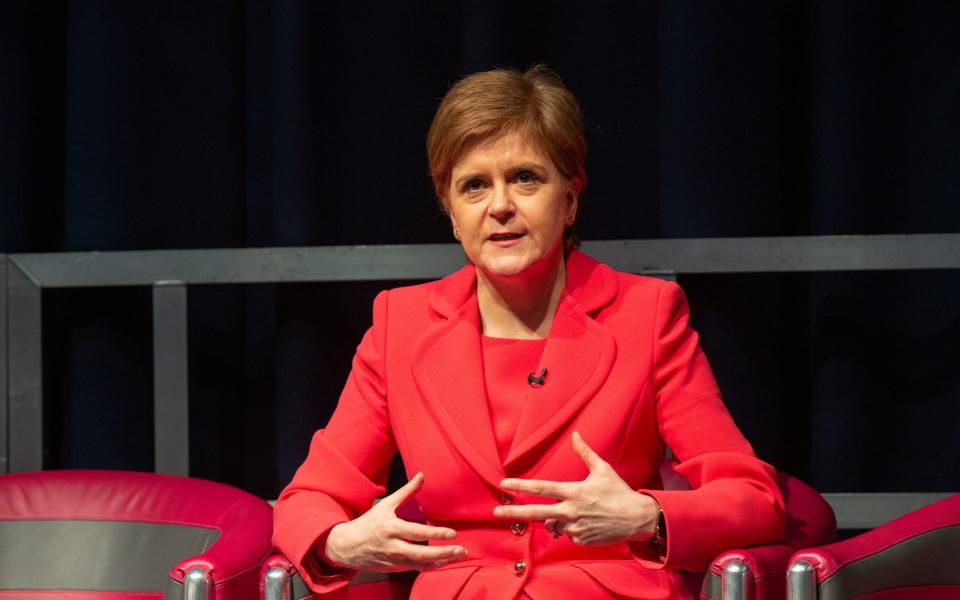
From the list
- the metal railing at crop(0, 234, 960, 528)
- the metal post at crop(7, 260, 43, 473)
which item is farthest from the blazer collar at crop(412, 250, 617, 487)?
the metal post at crop(7, 260, 43, 473)

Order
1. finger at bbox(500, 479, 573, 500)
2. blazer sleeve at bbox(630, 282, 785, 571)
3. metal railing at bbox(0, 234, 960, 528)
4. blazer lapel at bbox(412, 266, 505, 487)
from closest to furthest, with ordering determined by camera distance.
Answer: finger at bbox(500, 479, 573, 500), blazer sleeve at bbox(630, 282, 785, 571), blazer lapel at bbox(412, 266, 505, 487), metal railing at bbox(0, 234, 960, 528)

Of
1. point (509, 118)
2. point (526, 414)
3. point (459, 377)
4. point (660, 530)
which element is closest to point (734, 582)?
point (660, 530)

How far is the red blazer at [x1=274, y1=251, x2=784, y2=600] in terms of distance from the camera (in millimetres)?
1676

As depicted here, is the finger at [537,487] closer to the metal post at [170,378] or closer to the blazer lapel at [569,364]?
the blazer lapel at [569,364]

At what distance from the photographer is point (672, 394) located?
1719 mm

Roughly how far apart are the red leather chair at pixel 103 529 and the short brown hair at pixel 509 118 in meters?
0.77

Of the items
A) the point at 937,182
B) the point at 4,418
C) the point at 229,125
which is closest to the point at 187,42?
the point at 229,125

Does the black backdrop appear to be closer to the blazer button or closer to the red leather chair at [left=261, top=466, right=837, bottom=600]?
the red leather chair at [left=261, top=466, right=837, bottom=600]

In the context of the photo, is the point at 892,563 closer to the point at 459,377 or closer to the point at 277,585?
the point at 459,377

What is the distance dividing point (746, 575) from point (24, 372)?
172 cm

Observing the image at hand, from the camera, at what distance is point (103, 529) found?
217 cm

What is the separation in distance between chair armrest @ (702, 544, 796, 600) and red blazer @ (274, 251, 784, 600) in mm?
38

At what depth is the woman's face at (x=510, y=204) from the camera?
1729 mm

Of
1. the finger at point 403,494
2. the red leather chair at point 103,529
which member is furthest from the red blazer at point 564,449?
the red leather chair at point 103,529
